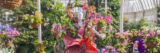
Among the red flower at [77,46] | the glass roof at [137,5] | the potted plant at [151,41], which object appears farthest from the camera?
the glass roof at [137,5]

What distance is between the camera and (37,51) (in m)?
1.37

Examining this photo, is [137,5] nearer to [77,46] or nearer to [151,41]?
[151,41]

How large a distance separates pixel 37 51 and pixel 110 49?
676 mm

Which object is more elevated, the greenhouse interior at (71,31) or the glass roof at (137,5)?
the glass roof at (137,5)

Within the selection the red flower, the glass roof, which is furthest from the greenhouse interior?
the glass roof

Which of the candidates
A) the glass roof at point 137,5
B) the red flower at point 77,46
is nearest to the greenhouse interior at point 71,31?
the red flower at point 77,46

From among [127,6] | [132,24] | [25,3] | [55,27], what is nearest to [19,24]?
A: [25,3]

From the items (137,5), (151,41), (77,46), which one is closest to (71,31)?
(77,46)

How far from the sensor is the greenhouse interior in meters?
0.73

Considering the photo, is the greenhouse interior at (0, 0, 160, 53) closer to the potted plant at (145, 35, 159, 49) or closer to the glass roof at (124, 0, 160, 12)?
the potted plant at (145, 35, 159, 49)

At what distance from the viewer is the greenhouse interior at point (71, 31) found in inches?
28.5

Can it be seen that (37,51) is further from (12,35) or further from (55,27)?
(55,27)

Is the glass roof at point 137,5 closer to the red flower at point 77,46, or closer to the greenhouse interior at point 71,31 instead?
the greenhouse interior at point 71,31

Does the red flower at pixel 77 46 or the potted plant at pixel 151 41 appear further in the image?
the potted plant at pixel 151 41
